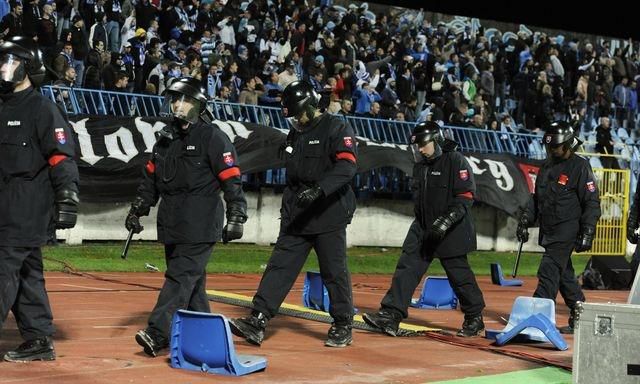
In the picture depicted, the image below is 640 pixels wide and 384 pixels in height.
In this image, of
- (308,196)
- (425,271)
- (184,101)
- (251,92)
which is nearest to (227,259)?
(251,92)

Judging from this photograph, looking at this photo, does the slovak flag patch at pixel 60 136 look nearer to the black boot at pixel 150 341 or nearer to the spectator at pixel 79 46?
the black boot at pixel 150 341

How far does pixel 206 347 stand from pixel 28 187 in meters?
1.63

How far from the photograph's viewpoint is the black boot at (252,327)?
9.31 m

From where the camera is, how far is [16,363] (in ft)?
26.0

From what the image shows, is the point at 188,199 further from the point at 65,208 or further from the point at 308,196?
the point at 65,208

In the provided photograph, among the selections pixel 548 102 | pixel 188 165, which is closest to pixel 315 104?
pixel 188 165

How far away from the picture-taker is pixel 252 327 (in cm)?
937

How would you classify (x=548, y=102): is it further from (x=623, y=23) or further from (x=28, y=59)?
(x=28, y=59)

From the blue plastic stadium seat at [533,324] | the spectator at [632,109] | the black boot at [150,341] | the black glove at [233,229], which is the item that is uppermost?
the spectator at [632,109]

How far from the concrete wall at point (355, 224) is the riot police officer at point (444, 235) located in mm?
9493

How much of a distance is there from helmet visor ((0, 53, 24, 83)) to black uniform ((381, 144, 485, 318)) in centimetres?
417

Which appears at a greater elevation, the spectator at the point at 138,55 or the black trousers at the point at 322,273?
the spectator at the point at 138,55

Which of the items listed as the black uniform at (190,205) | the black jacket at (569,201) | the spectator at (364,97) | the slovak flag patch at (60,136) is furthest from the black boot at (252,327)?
the spectator at (364,97)

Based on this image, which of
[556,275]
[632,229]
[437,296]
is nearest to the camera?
[556,275]
